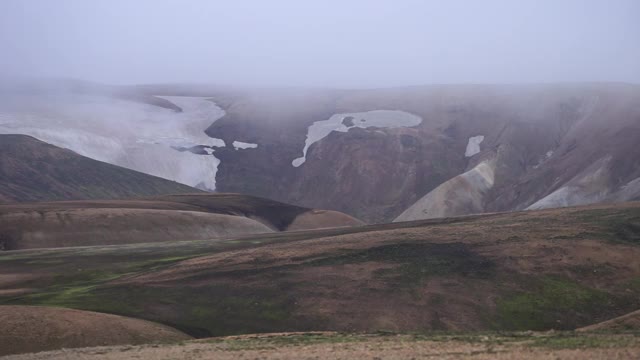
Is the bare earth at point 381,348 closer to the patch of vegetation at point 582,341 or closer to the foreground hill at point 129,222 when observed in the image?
→ the patch of vegetation at point 582,341

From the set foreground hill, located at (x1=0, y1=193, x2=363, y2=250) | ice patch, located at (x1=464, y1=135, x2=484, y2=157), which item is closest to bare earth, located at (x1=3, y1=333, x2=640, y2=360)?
foreground hill, located at (x1=0, y1=193, x2=363, y2=250)

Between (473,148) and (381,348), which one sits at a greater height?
(381,348)

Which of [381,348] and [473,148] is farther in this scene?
[473,148]

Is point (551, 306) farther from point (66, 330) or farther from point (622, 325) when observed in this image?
point (66, 330)

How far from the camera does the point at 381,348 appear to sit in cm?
3161

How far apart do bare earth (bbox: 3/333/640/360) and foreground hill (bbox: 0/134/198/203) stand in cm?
13445

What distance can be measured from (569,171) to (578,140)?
19421 millimetres

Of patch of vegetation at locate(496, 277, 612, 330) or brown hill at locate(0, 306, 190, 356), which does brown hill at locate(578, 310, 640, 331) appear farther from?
brown hill at locate(0, 306, 190, 356)

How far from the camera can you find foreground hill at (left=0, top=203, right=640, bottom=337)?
169 ft

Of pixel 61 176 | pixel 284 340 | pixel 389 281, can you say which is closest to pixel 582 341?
pixel 284 340

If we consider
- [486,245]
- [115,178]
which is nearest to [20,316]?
[486,245]

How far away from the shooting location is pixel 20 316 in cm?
4469

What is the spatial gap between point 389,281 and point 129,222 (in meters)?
61.9

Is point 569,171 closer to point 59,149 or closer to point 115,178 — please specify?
point 115,178
